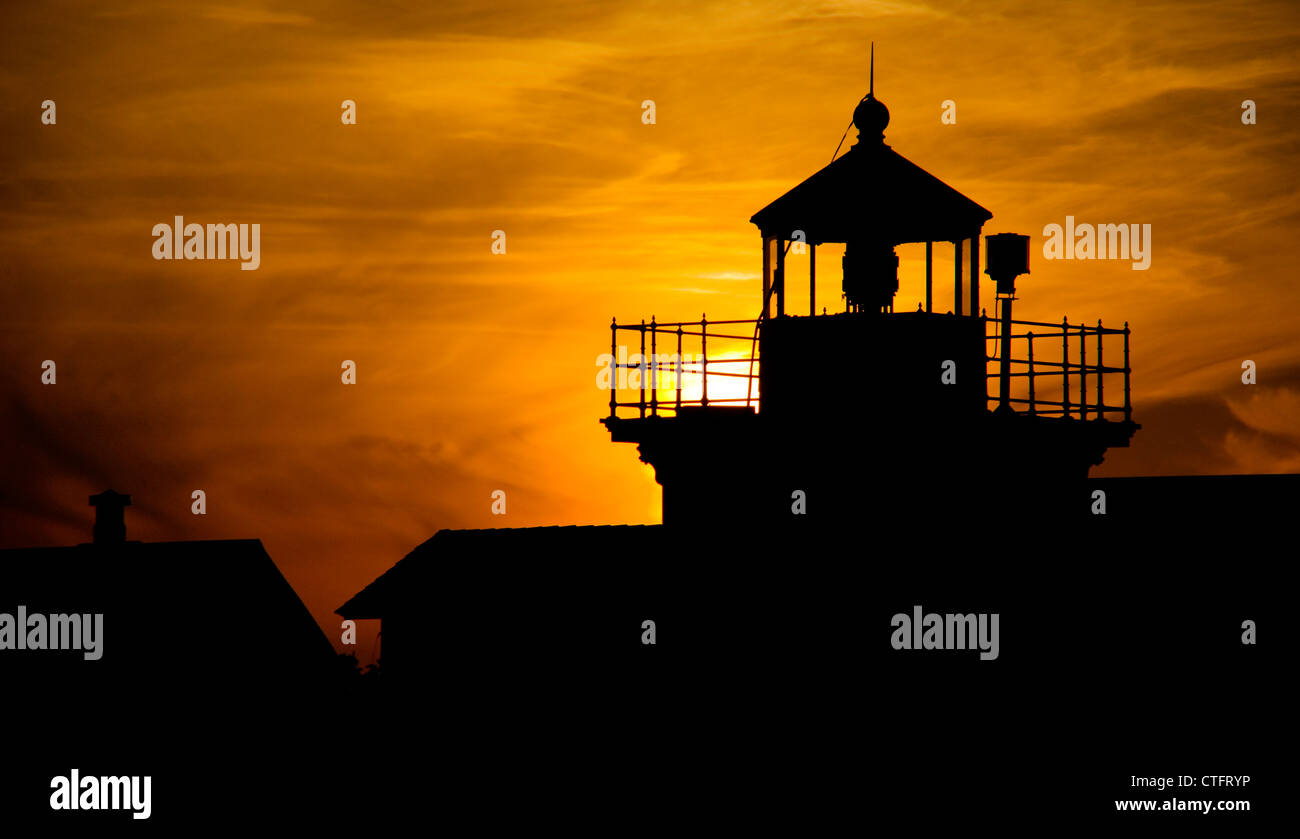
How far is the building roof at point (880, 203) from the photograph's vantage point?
20891mm

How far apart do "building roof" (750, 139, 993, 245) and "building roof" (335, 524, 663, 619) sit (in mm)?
A: 7418

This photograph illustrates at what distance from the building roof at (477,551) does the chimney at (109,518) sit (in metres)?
10.5

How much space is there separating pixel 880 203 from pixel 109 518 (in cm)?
2287

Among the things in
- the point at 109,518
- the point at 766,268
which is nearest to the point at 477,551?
the point at 766,268

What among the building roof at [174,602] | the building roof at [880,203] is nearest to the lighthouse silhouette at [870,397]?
the building roof at [880,203]

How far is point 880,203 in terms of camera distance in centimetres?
2088

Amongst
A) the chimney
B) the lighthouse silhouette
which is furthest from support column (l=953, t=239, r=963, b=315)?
the chimney

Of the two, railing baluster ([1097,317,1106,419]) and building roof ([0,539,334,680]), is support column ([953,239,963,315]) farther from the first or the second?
building roof ([0,539,334,680])

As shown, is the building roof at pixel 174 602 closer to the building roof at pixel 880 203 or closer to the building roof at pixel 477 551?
the building roof at pixel 477 551

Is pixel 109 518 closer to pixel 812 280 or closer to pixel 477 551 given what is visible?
pixel 477 551

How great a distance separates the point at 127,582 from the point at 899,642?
66.6 feet
